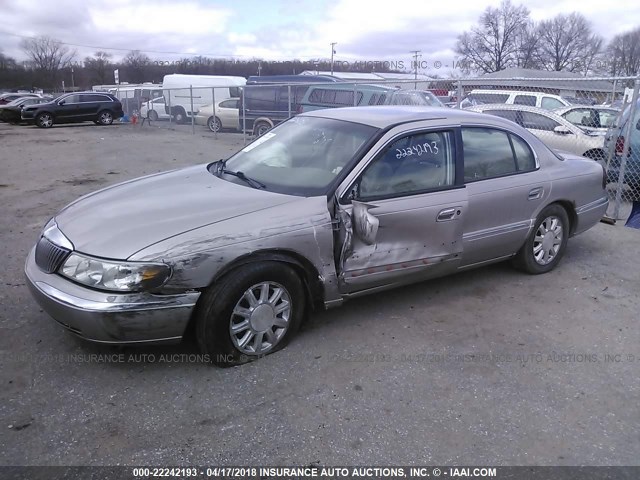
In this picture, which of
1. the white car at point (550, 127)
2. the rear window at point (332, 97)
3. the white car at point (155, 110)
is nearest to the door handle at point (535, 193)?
the white car at point (550, 127)

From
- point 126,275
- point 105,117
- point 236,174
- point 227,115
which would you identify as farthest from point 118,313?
point 105,117

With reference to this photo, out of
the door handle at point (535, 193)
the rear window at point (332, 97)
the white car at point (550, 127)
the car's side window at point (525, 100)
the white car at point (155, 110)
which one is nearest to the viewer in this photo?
the door handle at point (535, 193)

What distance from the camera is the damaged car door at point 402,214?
3.53 meters

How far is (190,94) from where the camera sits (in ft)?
75.7

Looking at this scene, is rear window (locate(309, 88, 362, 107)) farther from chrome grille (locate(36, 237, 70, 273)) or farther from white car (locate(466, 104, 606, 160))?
chrome grille (locate(36, 237, 70, 273))

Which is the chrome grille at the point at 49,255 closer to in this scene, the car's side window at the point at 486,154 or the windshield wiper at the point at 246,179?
the windshield wiper at the point at 246,179

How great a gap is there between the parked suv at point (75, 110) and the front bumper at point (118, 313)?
76.1 ft

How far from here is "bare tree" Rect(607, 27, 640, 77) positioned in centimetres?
7238

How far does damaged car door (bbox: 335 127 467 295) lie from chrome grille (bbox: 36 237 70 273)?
1725mm

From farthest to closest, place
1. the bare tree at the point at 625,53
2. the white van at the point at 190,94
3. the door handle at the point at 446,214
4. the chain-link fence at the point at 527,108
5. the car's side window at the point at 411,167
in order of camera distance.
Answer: the bare tree at the point at 625,53, the white van at the point at 190,94, the chain-link fence at the point at 527,108, the door handle at the point at 446,214, the car's side window at the point at 411,167

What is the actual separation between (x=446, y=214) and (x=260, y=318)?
1658mm

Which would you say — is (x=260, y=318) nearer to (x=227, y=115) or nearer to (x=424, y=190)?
(x=424, y=190)

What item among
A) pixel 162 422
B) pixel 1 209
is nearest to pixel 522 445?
pixel 162 422

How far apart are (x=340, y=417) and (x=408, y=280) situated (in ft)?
4.70
